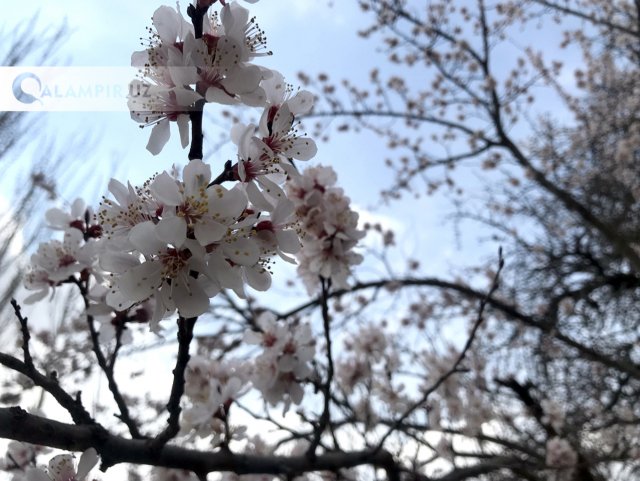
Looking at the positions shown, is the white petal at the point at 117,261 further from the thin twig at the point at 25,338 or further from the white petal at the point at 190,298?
the thin twig at the point at 25,338

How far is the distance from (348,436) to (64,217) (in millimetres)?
2368

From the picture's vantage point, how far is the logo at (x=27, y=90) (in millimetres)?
867

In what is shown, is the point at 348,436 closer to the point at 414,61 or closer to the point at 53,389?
the point at 53,389

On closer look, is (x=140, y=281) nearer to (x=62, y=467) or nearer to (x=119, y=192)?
(x=119, y=192)

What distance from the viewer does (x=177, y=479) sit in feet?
5.32

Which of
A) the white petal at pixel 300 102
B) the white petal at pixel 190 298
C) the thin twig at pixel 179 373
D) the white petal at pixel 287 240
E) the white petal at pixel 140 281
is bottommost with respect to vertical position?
the thin twig at pixel 179 373

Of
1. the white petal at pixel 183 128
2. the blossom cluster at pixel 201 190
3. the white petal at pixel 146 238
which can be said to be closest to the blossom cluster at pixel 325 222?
the blossom cluster at pixel 201 190

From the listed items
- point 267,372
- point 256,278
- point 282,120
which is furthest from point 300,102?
point 267,372

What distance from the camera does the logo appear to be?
2.85 ft

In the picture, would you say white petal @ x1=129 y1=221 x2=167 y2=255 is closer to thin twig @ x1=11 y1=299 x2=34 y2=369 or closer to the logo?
thin twig @ x1=11 y1=299 x2=34 y2=369

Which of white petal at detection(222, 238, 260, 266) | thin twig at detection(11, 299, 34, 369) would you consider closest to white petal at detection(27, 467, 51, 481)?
thin twig at detection(11, 299, 34, 369)

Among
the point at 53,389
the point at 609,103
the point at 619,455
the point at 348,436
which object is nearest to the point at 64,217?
the point at 53,389

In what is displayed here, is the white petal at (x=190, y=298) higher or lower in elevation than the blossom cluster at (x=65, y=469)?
higher

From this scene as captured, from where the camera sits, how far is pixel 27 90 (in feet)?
2.87
